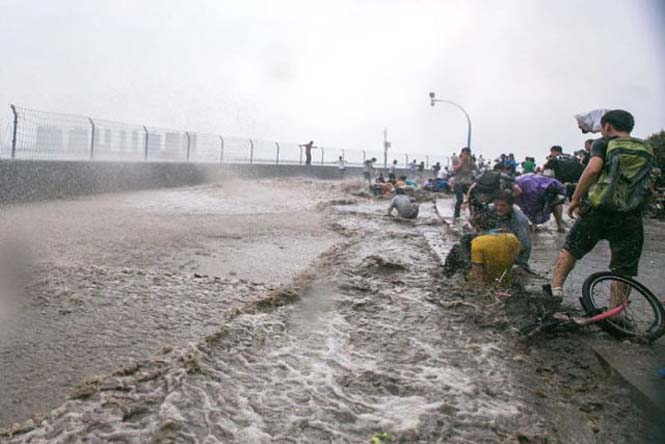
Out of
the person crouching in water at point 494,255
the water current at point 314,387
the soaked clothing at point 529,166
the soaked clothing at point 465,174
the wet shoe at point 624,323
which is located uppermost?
the soaked clothing at point 529,166

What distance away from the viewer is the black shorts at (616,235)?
3887 mm

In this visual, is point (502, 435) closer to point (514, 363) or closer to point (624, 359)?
point (514, 363)

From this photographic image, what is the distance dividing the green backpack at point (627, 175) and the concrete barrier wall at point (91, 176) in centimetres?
1201

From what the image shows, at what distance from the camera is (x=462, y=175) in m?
11.5

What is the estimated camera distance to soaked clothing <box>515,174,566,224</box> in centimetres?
903

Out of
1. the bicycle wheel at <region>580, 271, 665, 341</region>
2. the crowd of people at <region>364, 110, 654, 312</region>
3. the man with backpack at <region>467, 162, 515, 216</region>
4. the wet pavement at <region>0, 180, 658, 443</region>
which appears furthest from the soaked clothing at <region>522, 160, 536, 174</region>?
the bicycle wheel at <region>580, 271, 665, 341</region>

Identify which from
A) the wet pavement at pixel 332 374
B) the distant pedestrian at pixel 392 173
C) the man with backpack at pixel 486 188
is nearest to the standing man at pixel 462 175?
the man with backpack at pixel 486 188

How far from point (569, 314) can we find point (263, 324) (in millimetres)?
2513

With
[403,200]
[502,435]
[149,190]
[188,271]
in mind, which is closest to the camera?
[502,435]

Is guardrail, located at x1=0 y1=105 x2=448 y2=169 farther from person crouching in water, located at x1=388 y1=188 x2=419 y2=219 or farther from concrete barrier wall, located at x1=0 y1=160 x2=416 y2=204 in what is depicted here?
person crouching in water, located at x1=388 y1=188 x2=419 y2=219

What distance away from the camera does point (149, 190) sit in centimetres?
1806

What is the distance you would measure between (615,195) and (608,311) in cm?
87

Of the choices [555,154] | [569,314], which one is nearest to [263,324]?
[569,314]

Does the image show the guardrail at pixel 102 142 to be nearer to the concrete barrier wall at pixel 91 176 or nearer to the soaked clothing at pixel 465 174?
the concrete barrier wall at pixel 91 176
